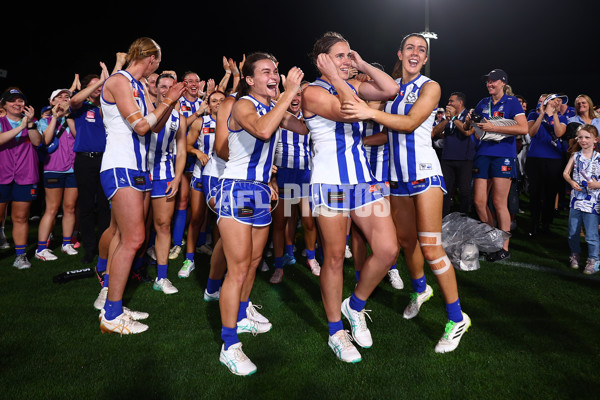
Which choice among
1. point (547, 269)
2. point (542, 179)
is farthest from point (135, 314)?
point (542, 179)

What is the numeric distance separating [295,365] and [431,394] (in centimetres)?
92

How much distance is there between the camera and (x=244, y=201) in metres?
2.73

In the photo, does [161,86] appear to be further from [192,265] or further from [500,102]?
[500,102]

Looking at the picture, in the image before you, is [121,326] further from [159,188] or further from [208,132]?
[208,132]

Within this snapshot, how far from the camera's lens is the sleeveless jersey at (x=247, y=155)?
2.82 metres

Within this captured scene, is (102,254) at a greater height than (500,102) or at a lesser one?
lesser

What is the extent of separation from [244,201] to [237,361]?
1.09 metres

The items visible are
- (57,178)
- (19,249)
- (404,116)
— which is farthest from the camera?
(57,178)

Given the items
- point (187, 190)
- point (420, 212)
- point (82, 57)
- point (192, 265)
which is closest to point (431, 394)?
point (420, 212)

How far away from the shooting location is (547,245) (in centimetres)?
644

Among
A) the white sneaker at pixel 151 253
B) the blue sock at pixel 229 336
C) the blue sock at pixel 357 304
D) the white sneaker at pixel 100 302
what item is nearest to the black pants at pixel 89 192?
the white sneaker at pixel 151 253

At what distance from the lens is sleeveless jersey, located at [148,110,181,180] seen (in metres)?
4.34

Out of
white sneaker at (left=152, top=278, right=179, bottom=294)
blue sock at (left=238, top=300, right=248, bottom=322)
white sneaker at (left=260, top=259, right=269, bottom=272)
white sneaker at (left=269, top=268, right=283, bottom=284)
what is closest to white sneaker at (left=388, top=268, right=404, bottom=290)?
white sneaker at (left=269, top=268, right=283, bottom=284)

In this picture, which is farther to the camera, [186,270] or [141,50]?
[186,270]
